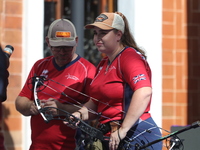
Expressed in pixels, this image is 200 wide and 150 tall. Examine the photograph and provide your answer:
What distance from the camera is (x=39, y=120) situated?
14.0 feet

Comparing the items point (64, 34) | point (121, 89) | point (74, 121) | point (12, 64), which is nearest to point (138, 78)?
point (121, 89)

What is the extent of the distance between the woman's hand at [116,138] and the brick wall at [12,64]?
7.51 ft

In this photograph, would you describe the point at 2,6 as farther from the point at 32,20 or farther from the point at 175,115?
the point at 175,115

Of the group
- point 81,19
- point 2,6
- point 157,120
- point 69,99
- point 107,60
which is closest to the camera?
point 107,60

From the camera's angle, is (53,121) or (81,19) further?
(81,19)

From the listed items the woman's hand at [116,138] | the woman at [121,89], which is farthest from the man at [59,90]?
the woman's hand at [116,138]

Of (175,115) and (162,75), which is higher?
(162,75)

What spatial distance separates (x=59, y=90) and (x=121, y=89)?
0.74m

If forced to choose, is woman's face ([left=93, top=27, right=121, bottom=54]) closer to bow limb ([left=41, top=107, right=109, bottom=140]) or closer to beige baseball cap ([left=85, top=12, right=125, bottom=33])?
beige baseball cap ([left=85, top=12, right=125, bottom=33])

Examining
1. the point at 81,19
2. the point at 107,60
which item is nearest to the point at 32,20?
the point at 81,19

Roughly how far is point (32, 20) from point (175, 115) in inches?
81.1

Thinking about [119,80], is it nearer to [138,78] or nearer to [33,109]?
[138,78]

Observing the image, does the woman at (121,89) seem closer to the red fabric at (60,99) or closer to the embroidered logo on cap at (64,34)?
the red fabric at (60,99)

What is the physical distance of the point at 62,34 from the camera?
14.1 feet
